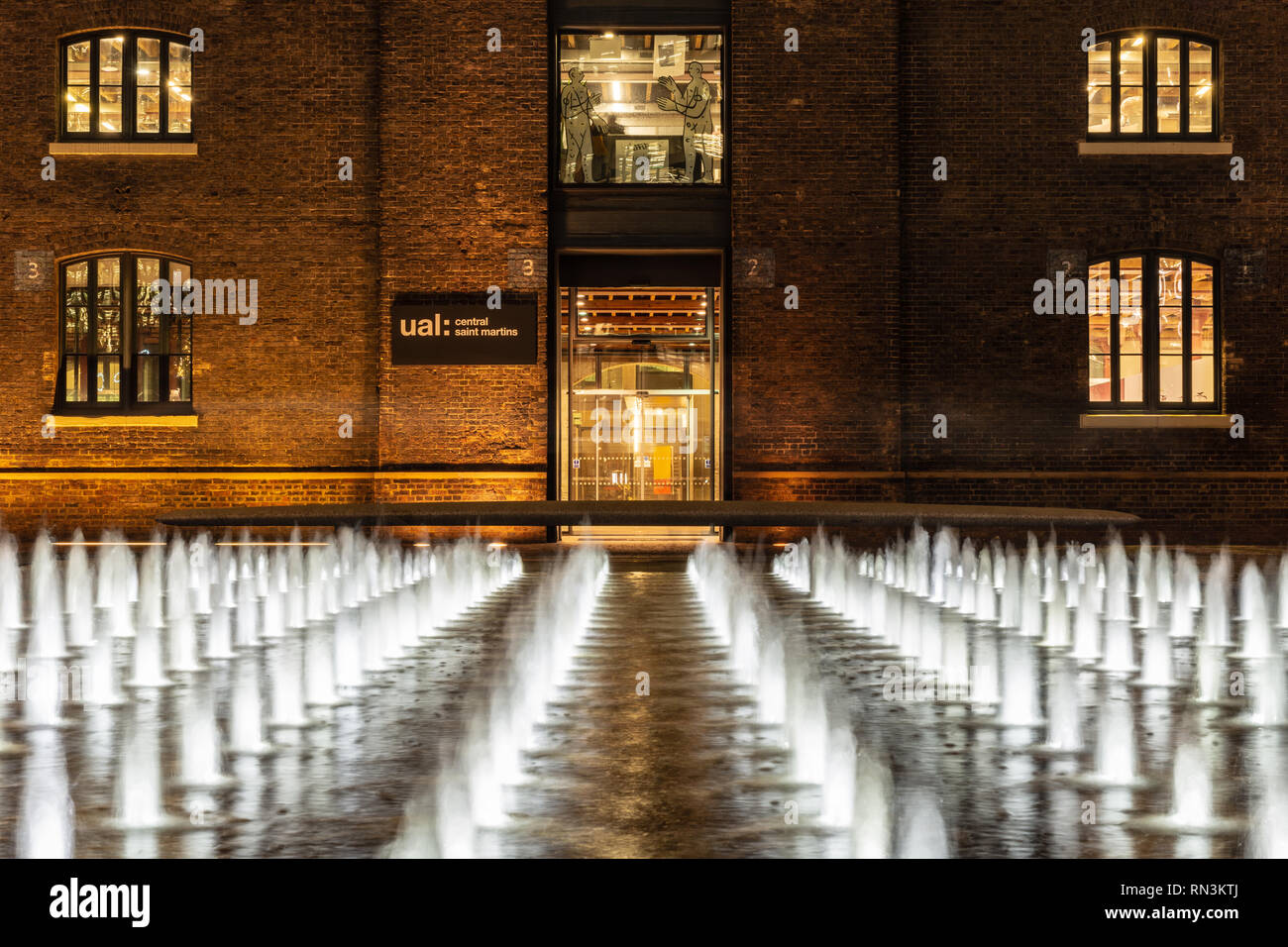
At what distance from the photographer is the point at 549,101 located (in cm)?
2075

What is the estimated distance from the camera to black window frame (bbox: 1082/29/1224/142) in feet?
68.4

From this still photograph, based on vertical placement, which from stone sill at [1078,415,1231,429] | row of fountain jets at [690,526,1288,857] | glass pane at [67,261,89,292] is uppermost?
glass pane at [67,261,89,292]

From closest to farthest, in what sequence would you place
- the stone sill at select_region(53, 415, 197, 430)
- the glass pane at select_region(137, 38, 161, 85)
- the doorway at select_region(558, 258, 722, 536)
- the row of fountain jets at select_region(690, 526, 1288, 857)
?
the row of fountain jets at select_region(690, 526, 1288, 857), the stone sill at select_region(53, 415, 197, 430), the glass pane at select_region(137, 38, 161, 85), the doorway at select_region(558, 258, 722, 536)

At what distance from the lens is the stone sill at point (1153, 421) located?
20.7m

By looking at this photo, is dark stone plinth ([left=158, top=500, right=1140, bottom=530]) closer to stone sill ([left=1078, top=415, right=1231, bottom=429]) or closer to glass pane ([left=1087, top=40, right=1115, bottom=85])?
stone sill ([left=1078, top=415, right=1231, bottom=429])

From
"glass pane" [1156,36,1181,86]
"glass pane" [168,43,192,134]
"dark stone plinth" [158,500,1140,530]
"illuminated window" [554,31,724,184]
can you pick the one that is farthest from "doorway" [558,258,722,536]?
"glass pane" [1156,36,1181,86]

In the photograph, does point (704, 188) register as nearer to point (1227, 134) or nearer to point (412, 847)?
point (1227, 134)

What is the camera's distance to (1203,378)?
2102cm

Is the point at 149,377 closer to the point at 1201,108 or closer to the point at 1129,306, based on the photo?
the point at 1129,306

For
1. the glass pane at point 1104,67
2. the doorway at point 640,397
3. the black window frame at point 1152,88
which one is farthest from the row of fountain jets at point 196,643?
the glass pane at point 1104,67

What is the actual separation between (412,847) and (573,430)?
682 inches

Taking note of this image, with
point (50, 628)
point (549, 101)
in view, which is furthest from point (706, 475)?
point (50, 628)

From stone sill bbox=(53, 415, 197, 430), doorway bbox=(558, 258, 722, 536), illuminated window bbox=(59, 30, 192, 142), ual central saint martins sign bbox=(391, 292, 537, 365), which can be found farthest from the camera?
doorway bbox=(558, 258, 722, 536)

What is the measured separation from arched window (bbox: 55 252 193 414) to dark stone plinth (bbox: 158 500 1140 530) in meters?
5.32
